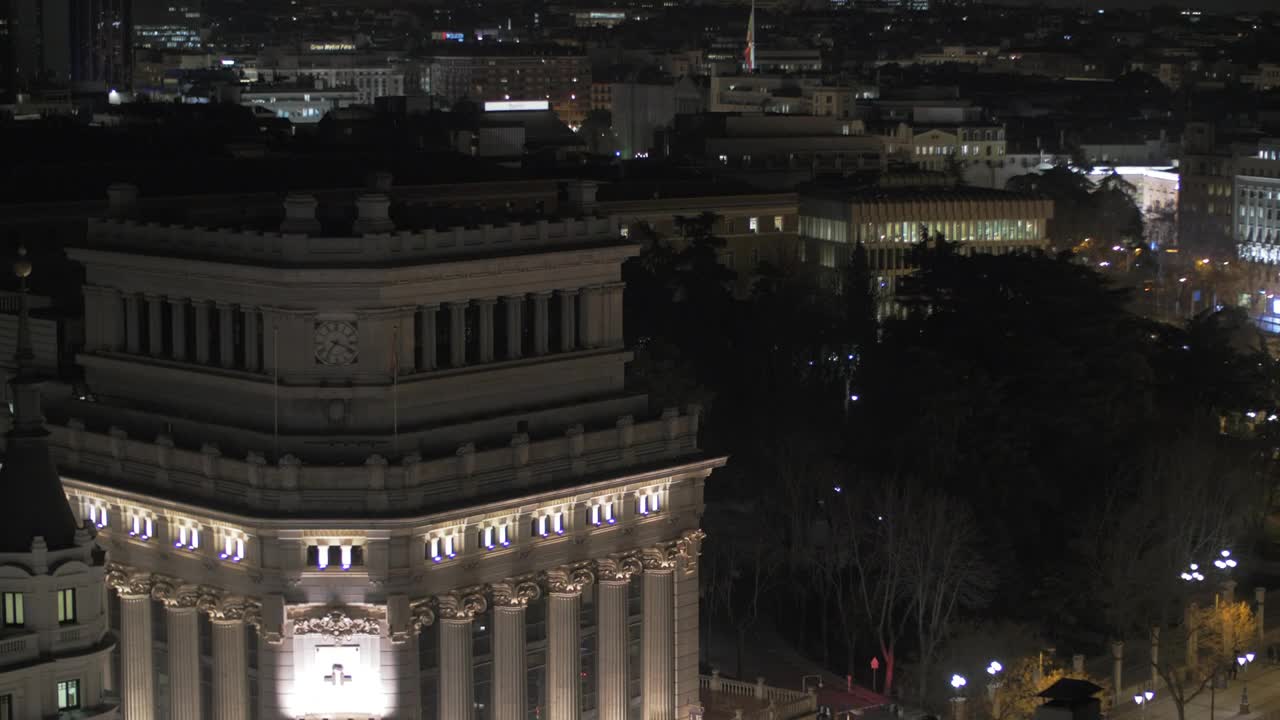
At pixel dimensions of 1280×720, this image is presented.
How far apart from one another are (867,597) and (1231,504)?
22225 mm

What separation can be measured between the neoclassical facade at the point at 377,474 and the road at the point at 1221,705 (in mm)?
26852

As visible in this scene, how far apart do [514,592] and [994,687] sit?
2893 centimetres

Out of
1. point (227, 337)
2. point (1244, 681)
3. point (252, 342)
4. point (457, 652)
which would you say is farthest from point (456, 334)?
point (1244, 681)

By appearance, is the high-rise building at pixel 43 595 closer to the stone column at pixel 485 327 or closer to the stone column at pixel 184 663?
the stone column at pixel 184 663

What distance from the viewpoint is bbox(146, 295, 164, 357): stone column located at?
92.3m

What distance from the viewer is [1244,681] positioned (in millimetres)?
119375

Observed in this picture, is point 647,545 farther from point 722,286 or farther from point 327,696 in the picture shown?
point 722,286

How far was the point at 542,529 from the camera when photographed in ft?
293

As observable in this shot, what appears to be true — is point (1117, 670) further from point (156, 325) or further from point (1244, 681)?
point (156, 325)

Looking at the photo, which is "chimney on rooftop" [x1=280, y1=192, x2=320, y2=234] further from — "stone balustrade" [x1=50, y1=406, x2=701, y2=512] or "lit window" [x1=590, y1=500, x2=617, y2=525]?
"lit window" [x1=590, y1=500, x2=617, y2=525]

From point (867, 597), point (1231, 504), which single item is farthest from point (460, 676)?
point (1231, 504)

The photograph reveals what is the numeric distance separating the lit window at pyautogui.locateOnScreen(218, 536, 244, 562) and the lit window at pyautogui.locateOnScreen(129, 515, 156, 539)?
3359 millimetres

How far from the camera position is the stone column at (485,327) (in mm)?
91250

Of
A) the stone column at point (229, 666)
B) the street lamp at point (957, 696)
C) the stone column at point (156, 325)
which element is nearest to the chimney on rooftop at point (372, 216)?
the stone column at point (156, 325)
